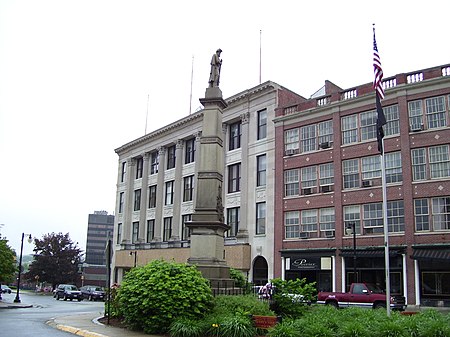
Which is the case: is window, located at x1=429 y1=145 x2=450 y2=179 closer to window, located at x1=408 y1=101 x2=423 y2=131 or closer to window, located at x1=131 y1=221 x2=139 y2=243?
window, located at x1=408 y1=101 x2=423 y2=131

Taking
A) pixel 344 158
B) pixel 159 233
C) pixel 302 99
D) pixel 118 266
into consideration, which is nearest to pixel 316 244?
pixel 344 158

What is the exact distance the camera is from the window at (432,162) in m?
31.7

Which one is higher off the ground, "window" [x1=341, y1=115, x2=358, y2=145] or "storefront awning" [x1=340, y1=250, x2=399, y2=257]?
"window" [x1=341, y1=115, x2=358, y2=145]

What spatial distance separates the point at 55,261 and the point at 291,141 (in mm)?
48591

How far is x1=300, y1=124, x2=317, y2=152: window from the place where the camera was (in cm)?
3894

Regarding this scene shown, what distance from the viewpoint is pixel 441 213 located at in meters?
31.2

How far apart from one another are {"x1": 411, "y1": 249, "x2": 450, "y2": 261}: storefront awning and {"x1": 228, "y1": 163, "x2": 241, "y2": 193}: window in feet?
55.6

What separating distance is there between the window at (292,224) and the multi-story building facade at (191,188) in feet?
4.40

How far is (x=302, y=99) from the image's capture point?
4359 cm

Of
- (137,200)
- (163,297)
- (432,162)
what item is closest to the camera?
(163,297)

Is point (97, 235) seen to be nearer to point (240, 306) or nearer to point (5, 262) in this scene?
point (5, 262)

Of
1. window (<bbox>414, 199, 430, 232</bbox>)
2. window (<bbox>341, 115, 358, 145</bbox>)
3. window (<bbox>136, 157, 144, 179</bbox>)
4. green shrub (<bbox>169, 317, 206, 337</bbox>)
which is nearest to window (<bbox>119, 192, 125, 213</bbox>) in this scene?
window (<bbox>136, 157, 144, 179</bbox>)

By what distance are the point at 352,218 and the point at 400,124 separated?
7.14 meters

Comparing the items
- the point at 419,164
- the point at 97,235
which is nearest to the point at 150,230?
the point at 419,164
